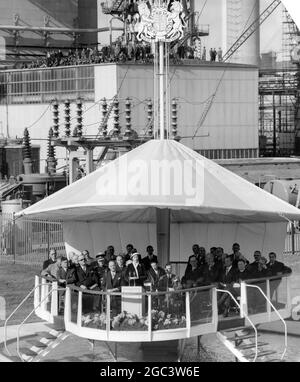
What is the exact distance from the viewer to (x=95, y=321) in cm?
1747

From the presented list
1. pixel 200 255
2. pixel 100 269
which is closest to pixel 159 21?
pixel 200 255

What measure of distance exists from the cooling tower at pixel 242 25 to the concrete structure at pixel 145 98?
29.7 ft

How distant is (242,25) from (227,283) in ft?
209

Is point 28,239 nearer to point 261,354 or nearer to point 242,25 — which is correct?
point 261,354

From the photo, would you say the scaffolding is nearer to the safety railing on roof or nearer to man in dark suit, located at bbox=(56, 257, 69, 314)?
the safety railing on roof

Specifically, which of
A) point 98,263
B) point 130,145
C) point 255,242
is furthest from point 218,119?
point 98,263

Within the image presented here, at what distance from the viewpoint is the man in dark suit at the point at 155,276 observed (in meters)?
17.8

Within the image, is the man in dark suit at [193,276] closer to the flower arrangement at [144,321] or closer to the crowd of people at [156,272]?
the crowd of people at [156,272]

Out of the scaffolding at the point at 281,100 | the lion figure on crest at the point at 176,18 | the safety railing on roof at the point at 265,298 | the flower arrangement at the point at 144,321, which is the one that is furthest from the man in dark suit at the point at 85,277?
the scaffolding at the point at 281,100

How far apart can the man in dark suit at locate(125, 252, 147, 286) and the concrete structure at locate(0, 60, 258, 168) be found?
1836 inches

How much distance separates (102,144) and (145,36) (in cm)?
2809

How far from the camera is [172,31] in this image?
20.4 meters

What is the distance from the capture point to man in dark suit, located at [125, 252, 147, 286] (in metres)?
17.8
